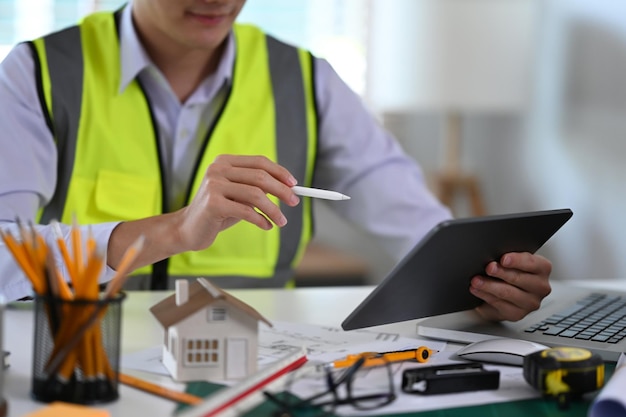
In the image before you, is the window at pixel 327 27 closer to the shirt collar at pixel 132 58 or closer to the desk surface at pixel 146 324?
the shirt collar at pixel 132 58

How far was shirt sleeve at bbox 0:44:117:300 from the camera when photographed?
4.65 ft

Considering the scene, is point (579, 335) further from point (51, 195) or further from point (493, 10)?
point (493, 10)

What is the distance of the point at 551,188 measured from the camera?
2959mm

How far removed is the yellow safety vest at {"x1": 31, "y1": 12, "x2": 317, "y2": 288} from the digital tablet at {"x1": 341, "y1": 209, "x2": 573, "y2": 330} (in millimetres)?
620

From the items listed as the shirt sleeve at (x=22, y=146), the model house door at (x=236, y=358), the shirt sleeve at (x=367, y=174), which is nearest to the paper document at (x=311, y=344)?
the model house door at (x=236, y=358)

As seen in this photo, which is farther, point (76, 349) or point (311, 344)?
point (311, 344)

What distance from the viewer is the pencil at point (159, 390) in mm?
844

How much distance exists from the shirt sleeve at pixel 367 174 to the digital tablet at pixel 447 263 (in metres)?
0.58

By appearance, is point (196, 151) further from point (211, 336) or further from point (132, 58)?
point (211, 336)

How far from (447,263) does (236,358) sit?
0.83 feet

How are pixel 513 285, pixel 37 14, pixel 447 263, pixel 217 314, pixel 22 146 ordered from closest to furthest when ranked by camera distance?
1. pixel 217 314
2. pixel 447 263
3. pixel 513 285
4. pixel 22 146
5. pixel 37 14

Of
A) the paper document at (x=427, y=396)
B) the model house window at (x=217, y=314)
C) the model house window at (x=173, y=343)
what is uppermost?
the model house window at (x=217, y=314)

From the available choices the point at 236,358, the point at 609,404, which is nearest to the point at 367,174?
the point at 236,358

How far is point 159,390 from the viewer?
871 millimetres
